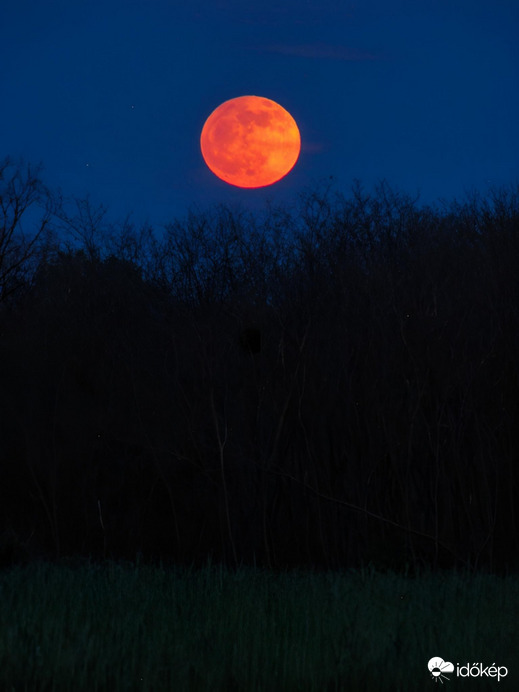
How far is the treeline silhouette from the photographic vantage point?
54.4ft

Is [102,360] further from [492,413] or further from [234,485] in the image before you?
[492,413]

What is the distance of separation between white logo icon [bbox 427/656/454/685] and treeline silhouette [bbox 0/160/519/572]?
803 centimetres

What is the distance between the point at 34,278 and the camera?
27750mm

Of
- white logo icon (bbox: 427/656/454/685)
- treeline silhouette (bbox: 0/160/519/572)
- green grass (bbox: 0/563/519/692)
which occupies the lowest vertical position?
Answer: white logo icon (bbox: 427/656/454/685)

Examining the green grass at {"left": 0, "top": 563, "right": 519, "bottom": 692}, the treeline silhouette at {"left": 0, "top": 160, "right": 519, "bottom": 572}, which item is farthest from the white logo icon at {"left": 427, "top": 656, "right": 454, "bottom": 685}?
the treeline silhouette at {"left": 0, "top": 160, "right": 519, "bottom": 572}

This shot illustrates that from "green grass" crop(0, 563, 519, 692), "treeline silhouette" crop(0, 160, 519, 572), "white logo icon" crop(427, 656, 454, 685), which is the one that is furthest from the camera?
"treeline silhouette" crop(0, 160, 519, 572)

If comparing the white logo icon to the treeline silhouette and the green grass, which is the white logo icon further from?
the treeline silhouette

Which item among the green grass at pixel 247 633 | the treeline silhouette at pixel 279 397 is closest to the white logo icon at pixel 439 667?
the green grass at pixel 247 633

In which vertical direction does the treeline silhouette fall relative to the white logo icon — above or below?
above

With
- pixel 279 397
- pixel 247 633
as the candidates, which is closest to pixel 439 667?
pixel 247 633

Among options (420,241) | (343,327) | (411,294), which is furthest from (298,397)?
(420,241)

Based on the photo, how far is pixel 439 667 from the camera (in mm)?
5457

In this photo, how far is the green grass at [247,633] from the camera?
17.0ft

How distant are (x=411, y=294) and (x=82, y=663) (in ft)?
41.5
